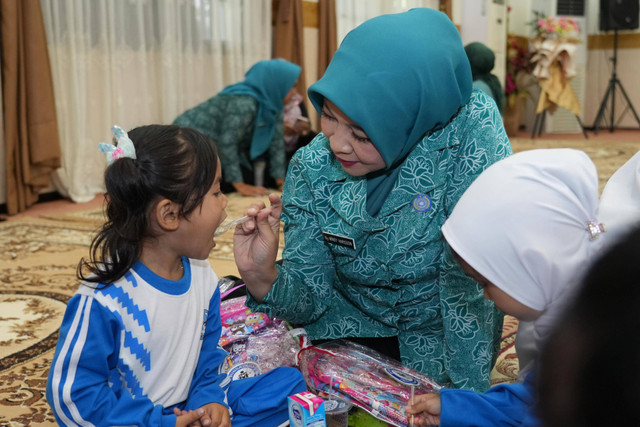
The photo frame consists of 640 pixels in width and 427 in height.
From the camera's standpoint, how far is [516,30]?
31.9 feet

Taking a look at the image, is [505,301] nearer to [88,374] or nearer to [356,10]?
[88,374]

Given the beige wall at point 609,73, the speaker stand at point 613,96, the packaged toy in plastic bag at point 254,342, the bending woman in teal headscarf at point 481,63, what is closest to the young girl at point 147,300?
the packaged toy in plastic bag at point 254,342

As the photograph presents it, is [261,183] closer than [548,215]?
No

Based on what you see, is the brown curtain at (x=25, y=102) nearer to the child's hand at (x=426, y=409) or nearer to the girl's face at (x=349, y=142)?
the girl's face at (x=349, y=142)

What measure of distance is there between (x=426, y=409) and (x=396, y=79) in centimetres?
63

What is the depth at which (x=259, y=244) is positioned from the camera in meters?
1.39

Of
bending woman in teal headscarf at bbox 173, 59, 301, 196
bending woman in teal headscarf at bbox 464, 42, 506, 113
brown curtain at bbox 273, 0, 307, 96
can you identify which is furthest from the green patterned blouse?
bending woman in teal headscarf at bbox 464, 42, 506, 113

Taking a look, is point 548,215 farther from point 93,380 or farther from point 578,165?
point 93,380

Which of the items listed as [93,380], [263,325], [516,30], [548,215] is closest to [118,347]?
[93,380]

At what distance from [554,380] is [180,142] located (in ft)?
2.69

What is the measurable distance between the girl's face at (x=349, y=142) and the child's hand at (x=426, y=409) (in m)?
0.47

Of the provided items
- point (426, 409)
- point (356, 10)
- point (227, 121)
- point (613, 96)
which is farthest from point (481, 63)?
point (613, 96)

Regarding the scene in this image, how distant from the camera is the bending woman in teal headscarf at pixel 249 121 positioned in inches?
169

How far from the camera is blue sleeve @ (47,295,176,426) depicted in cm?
107
